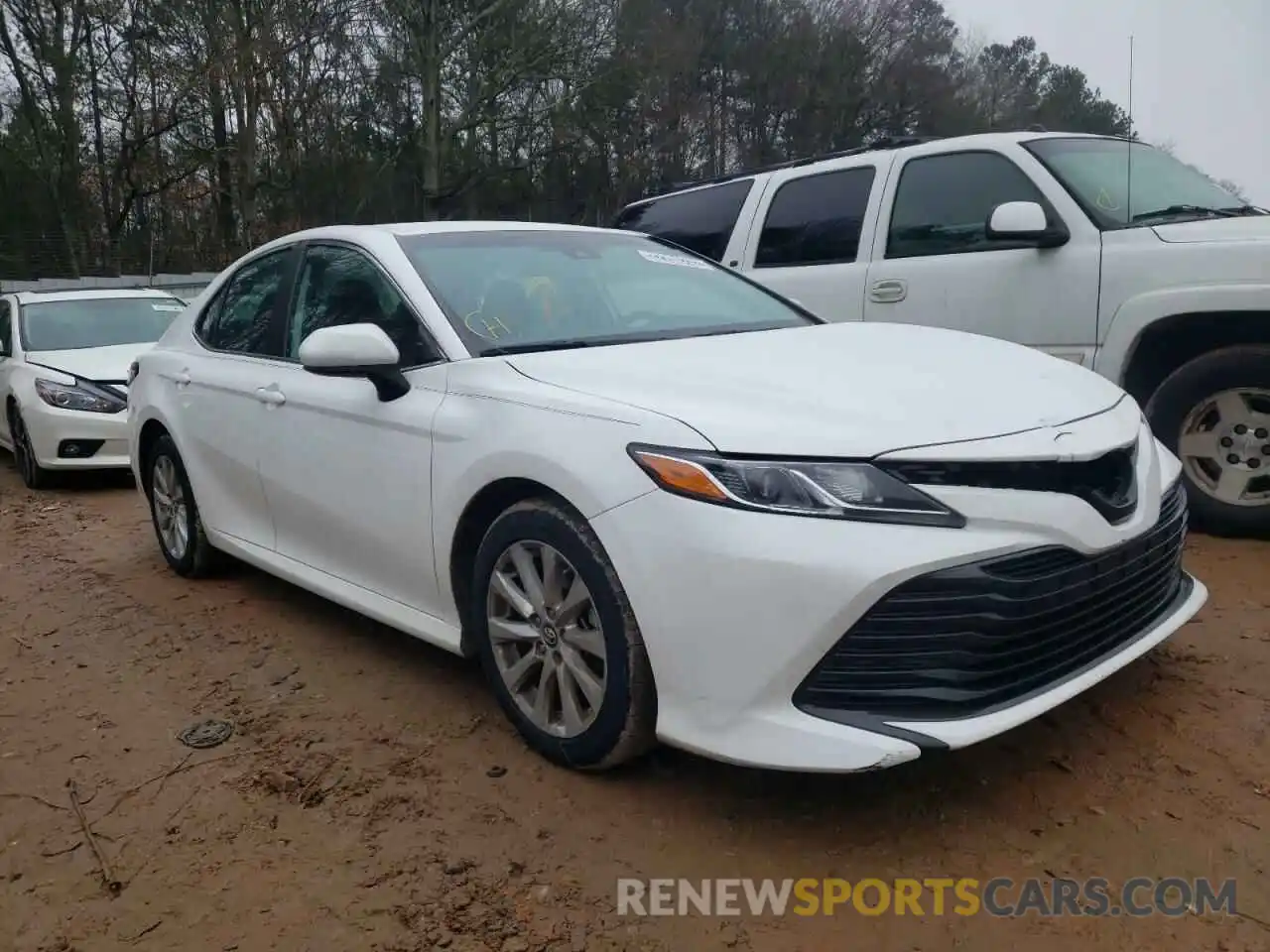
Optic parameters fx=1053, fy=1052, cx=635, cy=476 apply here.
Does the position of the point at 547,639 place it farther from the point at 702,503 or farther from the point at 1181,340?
the point at 1181,340

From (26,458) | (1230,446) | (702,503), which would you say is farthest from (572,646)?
(26,458)

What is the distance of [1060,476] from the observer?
242 cm

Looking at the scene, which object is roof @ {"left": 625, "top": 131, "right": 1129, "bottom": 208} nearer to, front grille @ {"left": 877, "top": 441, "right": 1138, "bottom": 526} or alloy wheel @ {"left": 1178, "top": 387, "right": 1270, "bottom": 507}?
alloy wheel @ {"left": 1178, "top": 387, "right": 1270, "bottom": 507}

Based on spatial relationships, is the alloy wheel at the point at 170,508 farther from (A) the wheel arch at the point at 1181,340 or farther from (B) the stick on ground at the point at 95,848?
(A) the wheel arch at the point at 1181,340

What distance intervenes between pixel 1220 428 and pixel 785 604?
2.99 m

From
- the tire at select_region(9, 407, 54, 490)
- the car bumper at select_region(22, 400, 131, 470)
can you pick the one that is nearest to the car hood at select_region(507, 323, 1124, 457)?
the car bumper at select_region(22, 400, 131, 470)

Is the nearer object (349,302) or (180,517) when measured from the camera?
(349,302)

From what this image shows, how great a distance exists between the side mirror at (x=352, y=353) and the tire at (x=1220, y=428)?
3.16 meters

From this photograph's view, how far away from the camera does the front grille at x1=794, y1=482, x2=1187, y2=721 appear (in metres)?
2.24

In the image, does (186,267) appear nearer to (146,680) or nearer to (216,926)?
(146,680)

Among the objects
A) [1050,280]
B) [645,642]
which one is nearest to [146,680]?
[645,642]

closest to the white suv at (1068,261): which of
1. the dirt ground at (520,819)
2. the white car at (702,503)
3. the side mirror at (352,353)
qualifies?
the dirt ground at (520,819)

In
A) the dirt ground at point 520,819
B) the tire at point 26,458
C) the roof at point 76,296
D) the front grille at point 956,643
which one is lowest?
the dirt ground at point 520,819

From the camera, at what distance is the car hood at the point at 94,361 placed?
7703 mm
